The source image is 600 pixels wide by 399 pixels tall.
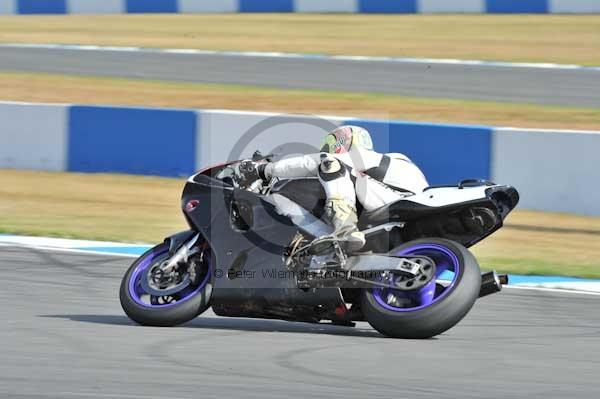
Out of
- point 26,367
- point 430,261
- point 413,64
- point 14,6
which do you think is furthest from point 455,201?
point 14,6

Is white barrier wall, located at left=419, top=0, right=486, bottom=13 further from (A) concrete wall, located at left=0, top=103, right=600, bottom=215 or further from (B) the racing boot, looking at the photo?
(B) the racing boot

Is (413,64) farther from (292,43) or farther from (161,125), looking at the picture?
(161,125)

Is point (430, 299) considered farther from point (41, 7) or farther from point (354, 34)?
point (41, 7)

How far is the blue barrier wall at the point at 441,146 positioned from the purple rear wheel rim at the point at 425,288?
18.0 ft

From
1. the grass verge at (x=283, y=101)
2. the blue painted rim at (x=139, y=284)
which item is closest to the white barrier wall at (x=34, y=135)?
the grass verge at (x=283, y=101)

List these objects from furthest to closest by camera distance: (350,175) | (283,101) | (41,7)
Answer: (41,7), (283,101), (350,175)

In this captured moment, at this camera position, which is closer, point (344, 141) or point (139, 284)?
point (344, 141)

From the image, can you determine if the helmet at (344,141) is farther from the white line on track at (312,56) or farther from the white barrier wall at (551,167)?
the white line on track at (312,56)

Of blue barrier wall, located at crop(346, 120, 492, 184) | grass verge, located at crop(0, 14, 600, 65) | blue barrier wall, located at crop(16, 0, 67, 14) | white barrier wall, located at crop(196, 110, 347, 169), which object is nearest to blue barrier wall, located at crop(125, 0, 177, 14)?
grass verge, located at crop(0, 14, 600, 65)

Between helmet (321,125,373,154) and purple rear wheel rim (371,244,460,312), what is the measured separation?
65cm

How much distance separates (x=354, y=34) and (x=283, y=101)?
578 centimetres

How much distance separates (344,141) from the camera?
6359 millimetres

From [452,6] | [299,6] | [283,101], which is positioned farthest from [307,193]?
[299,6]

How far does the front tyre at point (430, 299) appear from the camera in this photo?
231 inches
